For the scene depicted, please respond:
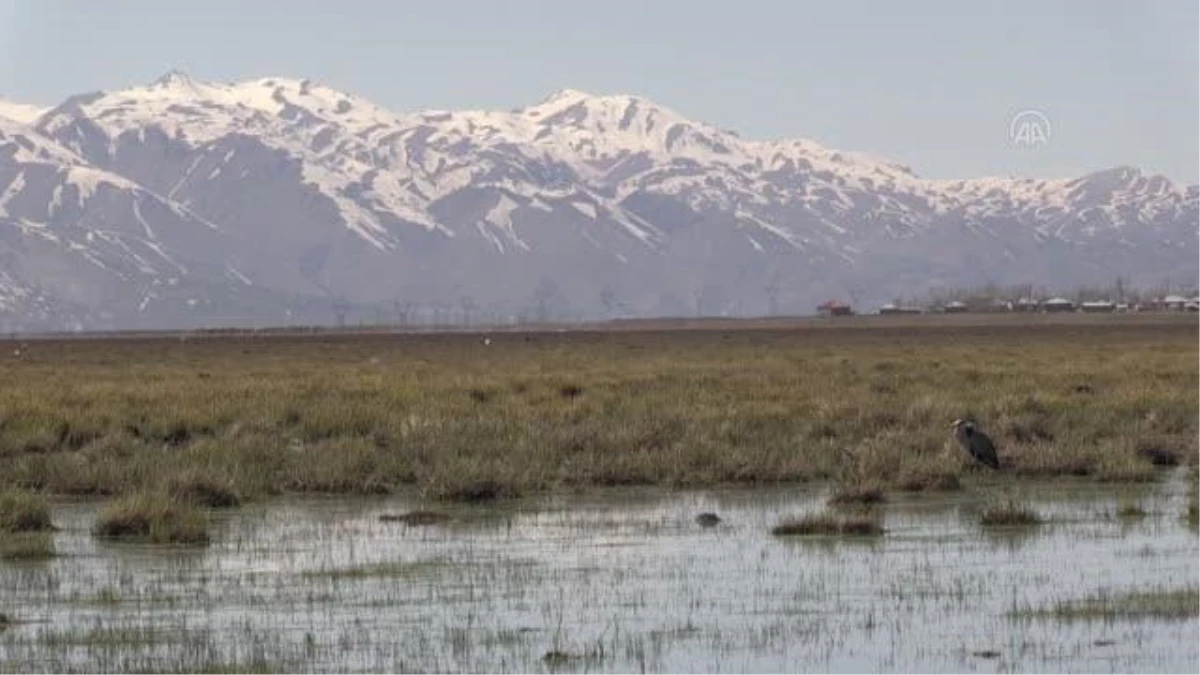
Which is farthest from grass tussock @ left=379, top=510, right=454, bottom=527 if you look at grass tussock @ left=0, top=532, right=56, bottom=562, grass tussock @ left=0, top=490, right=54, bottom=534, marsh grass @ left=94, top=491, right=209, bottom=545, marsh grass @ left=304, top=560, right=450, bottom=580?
grass tussock @ left=0, top=532, right=56, bottom=562

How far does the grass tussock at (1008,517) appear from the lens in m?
23.9

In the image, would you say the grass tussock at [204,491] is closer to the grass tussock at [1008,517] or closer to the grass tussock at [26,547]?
the grass tussock at [26,547]

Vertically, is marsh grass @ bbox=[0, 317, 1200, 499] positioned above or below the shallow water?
above

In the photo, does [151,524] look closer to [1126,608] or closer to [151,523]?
[151,523]

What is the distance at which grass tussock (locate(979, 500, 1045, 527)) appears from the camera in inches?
941

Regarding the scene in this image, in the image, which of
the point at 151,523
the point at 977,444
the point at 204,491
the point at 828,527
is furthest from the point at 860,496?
the point at 151,523

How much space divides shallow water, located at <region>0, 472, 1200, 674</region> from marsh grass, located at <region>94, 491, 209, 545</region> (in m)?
0.33

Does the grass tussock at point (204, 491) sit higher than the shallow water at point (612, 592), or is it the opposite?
the grass tussock at point (204, 491)

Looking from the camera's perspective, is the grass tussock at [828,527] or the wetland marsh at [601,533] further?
the grass tussock at [828,527]

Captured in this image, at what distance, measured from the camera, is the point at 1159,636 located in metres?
16.7

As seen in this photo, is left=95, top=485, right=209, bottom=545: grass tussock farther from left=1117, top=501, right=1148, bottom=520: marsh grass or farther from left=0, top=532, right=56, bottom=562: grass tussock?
left=1117, top=501, right=1148, bottom=520: marsh grass

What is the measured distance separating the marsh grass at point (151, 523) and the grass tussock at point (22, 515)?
2.40ft

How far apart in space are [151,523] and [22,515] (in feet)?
5.58

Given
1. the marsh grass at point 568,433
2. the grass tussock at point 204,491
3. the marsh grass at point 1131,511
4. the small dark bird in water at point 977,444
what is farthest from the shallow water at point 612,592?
the small dark bird in water at point 977,444
